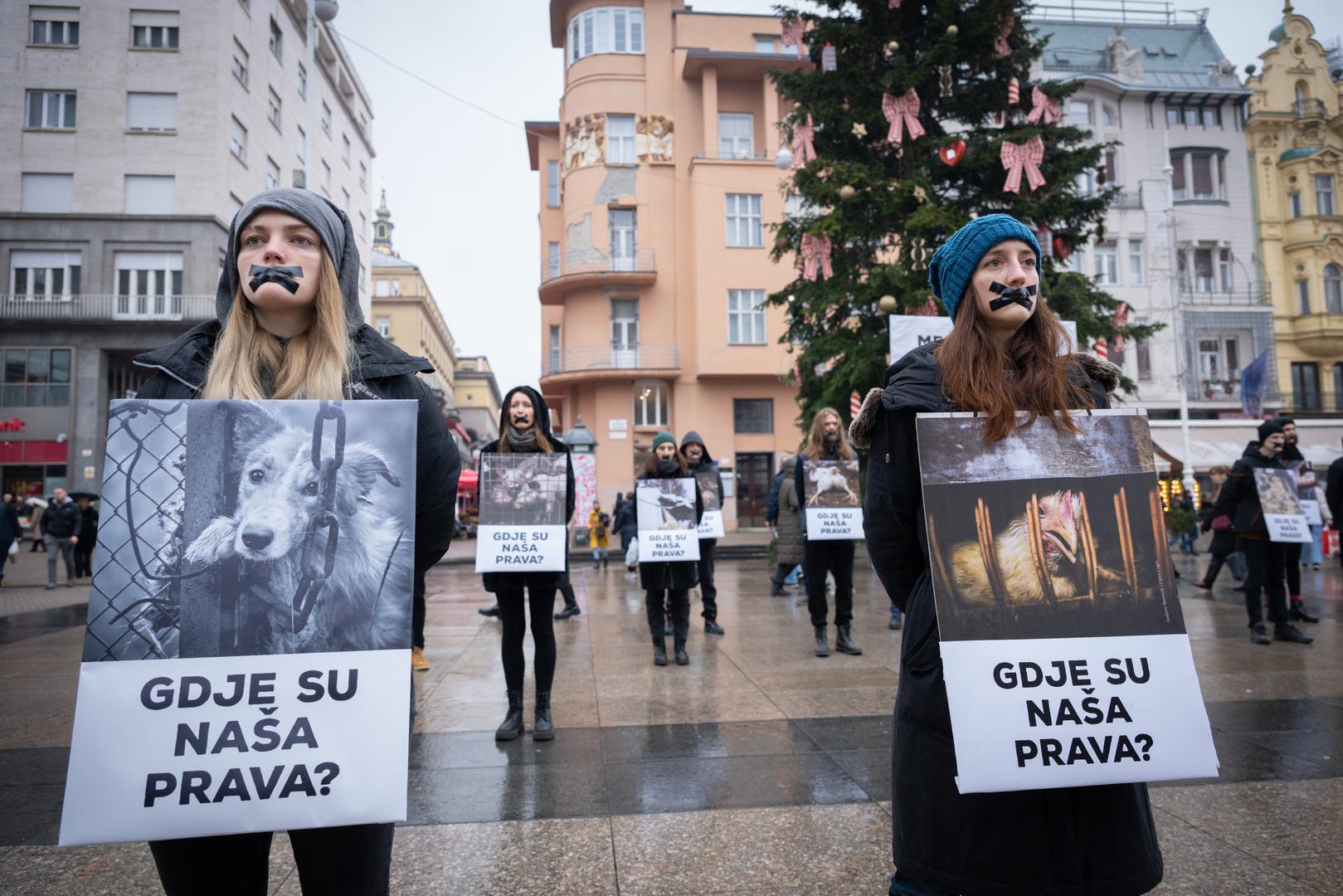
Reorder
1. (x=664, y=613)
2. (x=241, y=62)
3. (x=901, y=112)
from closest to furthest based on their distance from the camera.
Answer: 1. (x=664, y=613)
2. (x=901, y=112)
3. (x=241, y=62)

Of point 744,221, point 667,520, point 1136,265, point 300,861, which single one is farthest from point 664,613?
point 1136,265

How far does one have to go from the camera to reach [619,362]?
33906 mm

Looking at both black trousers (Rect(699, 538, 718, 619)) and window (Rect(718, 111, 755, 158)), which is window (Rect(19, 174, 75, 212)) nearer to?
window (Rect(718, 111, 755, 158))

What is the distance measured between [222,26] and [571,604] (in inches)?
1256

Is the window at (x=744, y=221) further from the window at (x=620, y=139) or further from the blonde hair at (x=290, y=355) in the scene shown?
the blonde hair at (x=290, y=355)

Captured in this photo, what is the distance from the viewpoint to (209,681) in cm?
170

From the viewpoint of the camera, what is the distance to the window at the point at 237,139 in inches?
1293

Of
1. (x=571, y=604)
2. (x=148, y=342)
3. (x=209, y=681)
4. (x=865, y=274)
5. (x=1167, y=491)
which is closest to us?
(x=209, y=681)

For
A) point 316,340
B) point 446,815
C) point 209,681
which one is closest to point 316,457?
point 316,340

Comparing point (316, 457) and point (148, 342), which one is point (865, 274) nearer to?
point (316, 457)

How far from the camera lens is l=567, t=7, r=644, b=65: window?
3462 cm

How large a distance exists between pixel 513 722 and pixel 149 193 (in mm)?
34321

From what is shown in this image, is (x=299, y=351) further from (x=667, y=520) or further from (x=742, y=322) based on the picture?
(x=742, y=322)

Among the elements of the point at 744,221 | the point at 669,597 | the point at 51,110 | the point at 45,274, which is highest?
the point at 51,110
